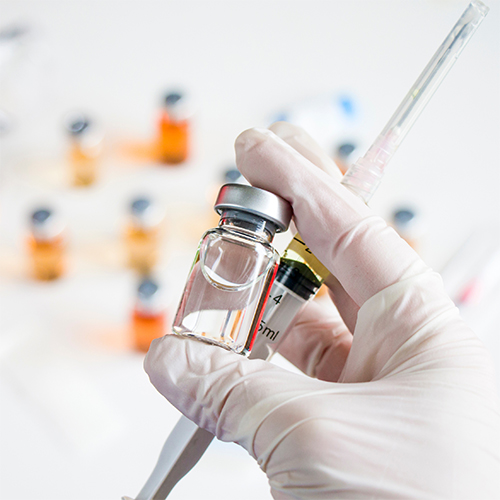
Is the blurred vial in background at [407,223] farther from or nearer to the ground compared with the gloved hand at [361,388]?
farther from the ground

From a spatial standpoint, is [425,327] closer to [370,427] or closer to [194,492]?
[370,427]

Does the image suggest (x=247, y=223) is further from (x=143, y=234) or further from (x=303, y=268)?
(x=143, y=234)

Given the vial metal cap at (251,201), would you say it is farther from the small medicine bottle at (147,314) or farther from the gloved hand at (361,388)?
the small medicine bottle at (147,314)

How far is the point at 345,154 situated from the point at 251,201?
2.51 ft

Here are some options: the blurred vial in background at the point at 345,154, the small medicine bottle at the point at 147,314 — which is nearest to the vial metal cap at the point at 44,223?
the small medicine bottle at the point at 147,314

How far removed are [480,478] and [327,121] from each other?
1.12 meters

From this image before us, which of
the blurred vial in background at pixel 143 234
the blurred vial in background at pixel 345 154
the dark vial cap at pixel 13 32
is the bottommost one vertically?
the blurred vial in background at pixel 143 234

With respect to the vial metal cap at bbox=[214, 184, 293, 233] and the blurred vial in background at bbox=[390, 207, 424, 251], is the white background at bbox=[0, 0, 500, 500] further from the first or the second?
the vial metal cap at bbox=[214, 184, 293, 233]

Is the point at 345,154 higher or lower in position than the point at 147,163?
higher

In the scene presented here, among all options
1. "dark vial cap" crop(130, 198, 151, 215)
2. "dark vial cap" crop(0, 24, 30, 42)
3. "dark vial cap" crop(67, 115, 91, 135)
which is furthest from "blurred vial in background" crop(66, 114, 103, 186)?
"dark vial cap" crop(0, 24, 30, 42)

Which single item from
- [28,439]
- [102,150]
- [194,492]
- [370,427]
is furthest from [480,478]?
[102,150]

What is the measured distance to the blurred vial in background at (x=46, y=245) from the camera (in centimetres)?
109

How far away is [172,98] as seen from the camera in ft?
4.14

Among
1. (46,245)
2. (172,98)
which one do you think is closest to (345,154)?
(172,98)
